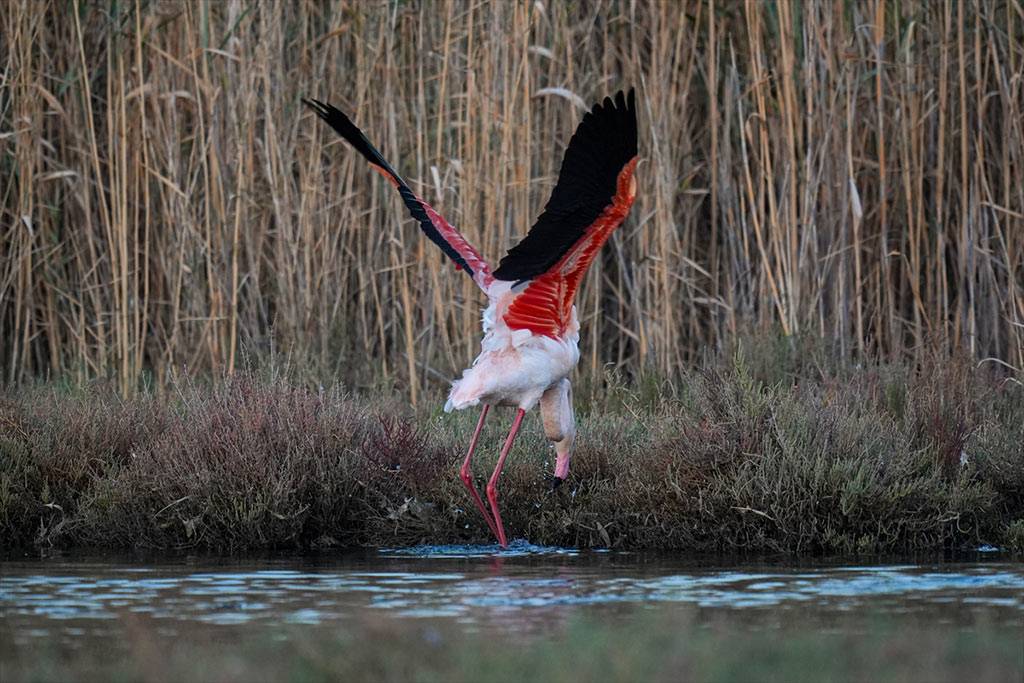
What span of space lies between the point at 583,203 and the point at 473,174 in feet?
12.0

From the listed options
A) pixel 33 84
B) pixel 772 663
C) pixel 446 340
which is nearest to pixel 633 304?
pixel 446 340

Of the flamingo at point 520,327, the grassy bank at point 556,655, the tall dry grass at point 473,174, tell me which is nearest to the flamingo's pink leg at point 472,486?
the flamingo at point 520,327

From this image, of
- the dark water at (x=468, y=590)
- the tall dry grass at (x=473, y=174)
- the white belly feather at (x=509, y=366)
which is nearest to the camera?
the dark water at (x=468, y=590)

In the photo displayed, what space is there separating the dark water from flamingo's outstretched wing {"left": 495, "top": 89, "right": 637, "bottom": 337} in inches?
47.9

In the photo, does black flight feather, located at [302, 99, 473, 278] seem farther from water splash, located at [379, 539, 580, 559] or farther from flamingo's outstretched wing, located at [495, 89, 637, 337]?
water splash, located at [379, 539, 580, 559]

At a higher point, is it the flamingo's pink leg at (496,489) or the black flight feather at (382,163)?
the black flight feather at (382,163)

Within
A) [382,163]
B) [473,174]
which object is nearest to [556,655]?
[382,163]

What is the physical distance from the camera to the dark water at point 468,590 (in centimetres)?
488

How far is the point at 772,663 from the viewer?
4016mm

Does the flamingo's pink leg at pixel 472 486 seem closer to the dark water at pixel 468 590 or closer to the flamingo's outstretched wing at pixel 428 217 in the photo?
the dark water at pixel 468 590

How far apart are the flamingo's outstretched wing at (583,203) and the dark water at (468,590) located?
3.99ft

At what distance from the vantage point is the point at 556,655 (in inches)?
158

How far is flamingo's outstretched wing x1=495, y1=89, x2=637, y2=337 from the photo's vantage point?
5.92m

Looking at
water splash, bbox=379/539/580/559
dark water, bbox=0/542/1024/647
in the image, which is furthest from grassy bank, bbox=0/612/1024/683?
water splash, bbox=379/539/580/559
